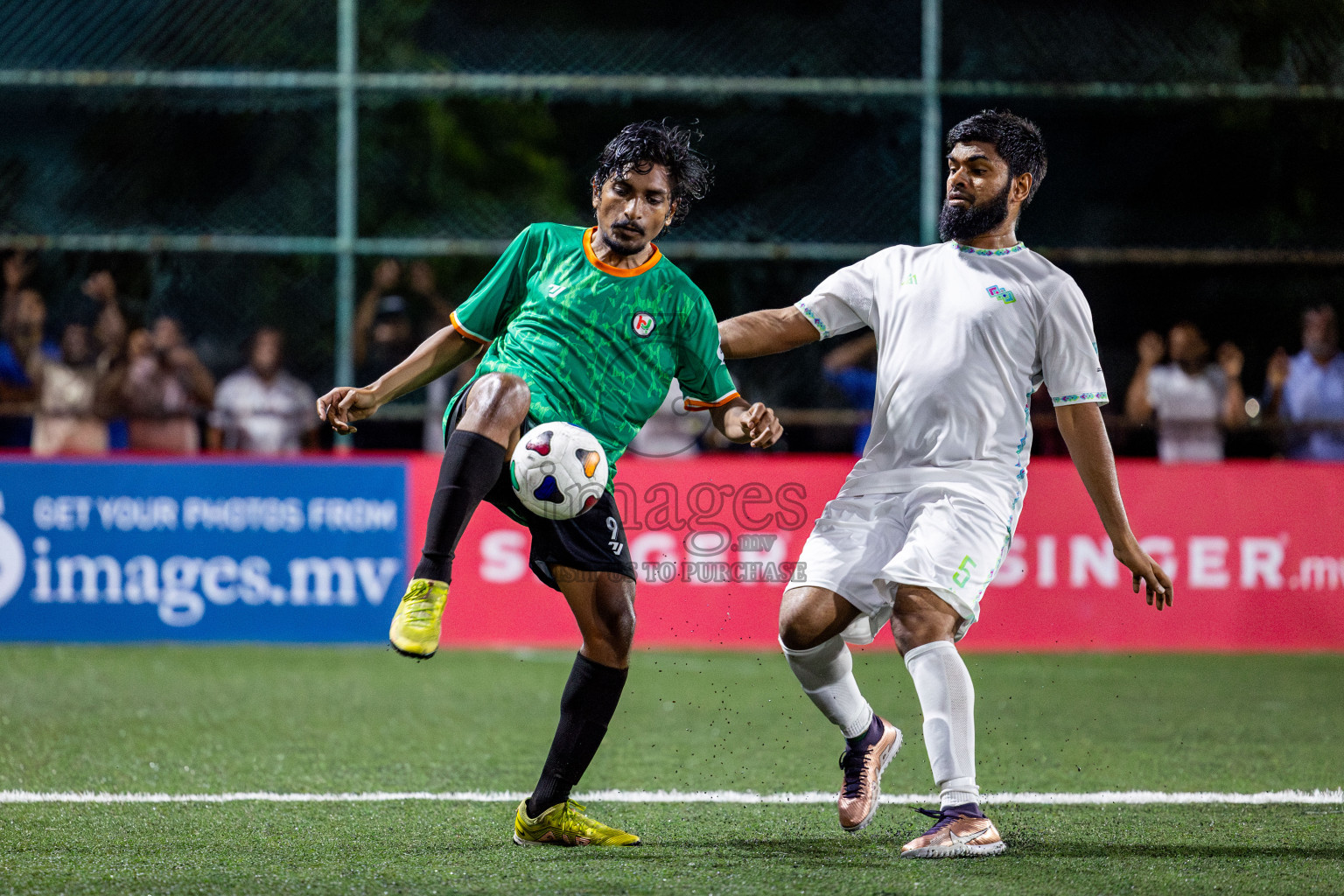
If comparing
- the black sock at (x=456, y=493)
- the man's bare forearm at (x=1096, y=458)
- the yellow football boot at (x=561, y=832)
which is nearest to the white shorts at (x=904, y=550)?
the man's bare forearm at (x=1096, y=458)

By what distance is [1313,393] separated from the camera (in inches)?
418

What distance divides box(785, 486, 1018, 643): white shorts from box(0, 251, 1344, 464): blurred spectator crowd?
5.63m

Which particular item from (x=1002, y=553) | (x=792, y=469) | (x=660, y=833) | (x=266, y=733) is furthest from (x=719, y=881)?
(x=792, y=469)

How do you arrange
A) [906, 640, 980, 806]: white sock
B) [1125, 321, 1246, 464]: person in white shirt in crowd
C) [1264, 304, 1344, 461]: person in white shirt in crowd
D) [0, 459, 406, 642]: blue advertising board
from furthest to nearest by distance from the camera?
[1264, 304, 1344, 461]: person in white shirt in crowd → [1125, 321, 1246, 464]: person in white shirt in crowd → [0, 459, 406, 642]: blue advertising board → [906, 640, 980, 806]: white sock

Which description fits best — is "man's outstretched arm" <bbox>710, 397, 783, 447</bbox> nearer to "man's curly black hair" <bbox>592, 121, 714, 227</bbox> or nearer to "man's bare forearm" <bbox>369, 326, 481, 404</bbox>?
"man's curly black hair" <bbox>592, 121, 714, 227</bbox>

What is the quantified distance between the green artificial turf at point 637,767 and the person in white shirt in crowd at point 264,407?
1434mm

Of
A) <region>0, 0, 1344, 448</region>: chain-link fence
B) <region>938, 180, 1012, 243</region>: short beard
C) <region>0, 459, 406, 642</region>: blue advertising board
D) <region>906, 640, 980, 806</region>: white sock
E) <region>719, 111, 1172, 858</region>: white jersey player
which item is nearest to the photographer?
<region>906, 640, 980, 806</region>: white sock

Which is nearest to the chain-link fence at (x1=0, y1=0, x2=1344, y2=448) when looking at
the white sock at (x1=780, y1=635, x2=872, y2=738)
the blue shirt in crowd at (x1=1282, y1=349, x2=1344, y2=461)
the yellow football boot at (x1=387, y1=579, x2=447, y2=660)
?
the blue shirt in crowd at (x1=1282, y1=349, x2=1344, y2=461)

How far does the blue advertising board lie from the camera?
989 cm

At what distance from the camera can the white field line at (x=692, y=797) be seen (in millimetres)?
5230

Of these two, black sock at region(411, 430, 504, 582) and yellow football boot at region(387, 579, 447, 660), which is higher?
black sock at region(411, 430, 504, 582)

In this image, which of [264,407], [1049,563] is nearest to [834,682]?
[1049,563]

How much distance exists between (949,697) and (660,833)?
3.20 ft

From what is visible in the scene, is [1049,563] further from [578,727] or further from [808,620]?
[578,727]
